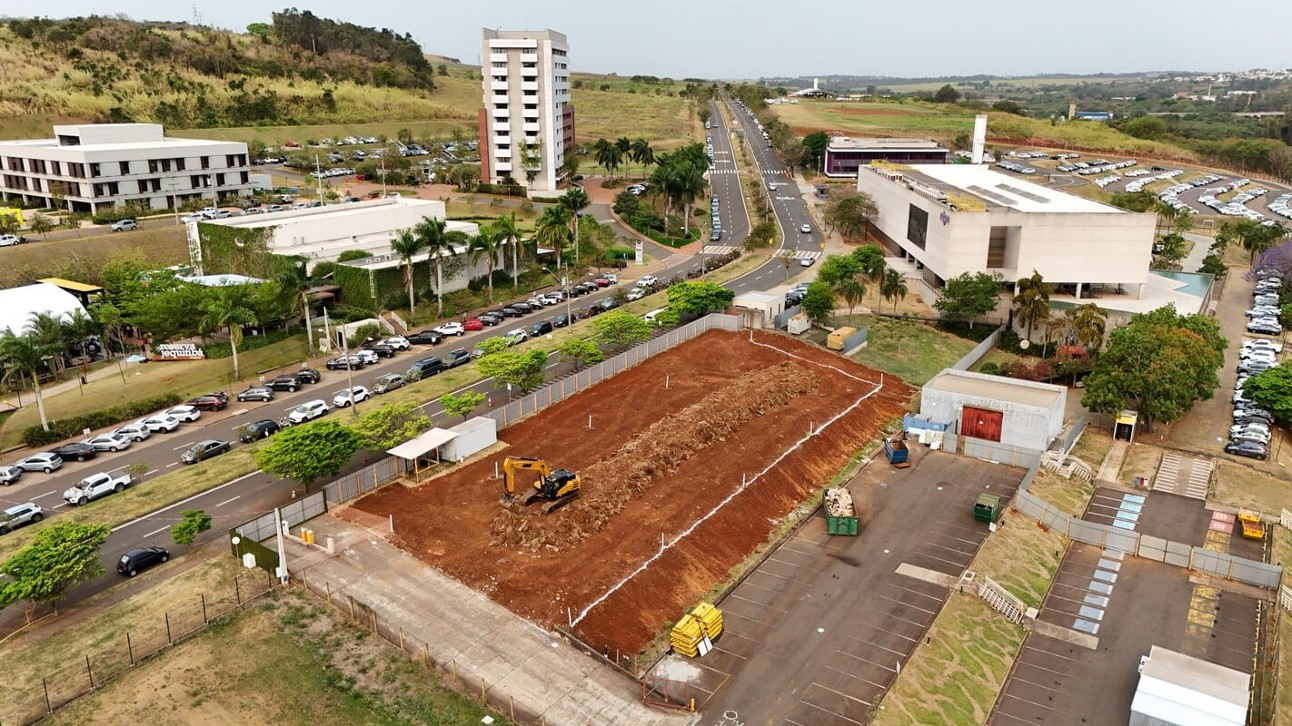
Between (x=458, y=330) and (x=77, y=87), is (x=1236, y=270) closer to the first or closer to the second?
(x=458, y=330)

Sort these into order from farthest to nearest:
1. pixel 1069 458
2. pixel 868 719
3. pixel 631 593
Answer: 1. pixel 1069 458
2. pixel 631 593
3. pixel 868 719

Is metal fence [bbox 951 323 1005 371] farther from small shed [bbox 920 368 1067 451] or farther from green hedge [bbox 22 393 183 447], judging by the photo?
green hedge [bbox 22 393 183 447]

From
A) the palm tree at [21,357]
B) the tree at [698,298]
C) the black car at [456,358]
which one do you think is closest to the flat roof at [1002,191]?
the tree at [698,298]

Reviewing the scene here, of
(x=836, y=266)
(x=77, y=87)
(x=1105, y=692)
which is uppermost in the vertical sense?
(x=77, y=87)

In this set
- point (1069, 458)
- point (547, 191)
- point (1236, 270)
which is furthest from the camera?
point (547, 191)

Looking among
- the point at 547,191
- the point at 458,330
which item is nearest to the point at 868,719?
the point at 458,330

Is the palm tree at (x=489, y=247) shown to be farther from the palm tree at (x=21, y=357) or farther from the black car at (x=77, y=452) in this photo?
the black car at (x=77, y=452)

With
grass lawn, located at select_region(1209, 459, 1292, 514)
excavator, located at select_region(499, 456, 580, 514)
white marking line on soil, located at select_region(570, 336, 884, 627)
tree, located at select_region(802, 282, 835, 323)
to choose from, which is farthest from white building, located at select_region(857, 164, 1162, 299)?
excavator, located at select_region(499, 456, 580, 514)
